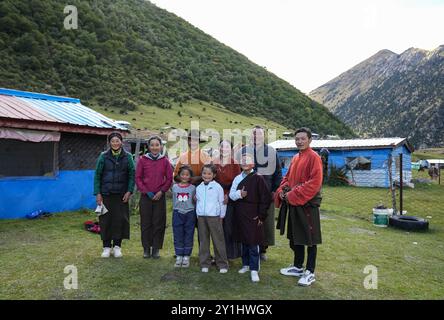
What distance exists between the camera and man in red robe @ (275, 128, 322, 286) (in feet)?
14.0

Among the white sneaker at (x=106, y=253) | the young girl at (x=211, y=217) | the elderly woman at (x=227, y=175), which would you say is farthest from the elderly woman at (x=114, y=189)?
the elderly woman at (x=227, y=175)

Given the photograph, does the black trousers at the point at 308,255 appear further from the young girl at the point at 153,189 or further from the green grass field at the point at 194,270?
the young girl at the point at 153,189

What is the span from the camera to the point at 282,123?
47438mm

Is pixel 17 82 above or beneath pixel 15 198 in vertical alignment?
above

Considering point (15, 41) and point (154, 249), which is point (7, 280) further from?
point (15, 41)

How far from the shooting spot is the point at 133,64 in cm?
4488

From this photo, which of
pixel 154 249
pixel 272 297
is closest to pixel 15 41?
pixel 154 249

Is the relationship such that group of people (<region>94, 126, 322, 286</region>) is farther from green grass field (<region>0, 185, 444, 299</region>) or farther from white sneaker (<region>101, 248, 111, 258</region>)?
green grass field (<region>0, 185, 444, 299</region>)

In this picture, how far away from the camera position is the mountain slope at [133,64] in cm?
3244

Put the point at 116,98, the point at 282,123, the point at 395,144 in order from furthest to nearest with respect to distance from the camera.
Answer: the point at 282,123
the point at 116,98
the point at 395,144

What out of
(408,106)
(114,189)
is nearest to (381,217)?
(114,189)

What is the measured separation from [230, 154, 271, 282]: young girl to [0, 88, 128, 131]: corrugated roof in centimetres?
579

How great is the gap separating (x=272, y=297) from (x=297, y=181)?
4.66ft

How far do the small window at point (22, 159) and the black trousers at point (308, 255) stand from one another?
7.69 meters
